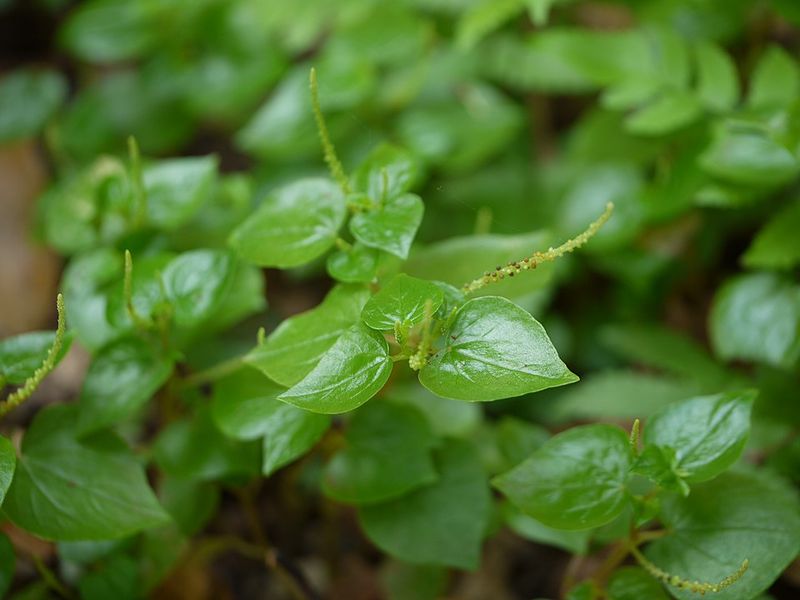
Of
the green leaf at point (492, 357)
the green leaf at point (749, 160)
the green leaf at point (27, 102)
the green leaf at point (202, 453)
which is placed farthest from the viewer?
the green leaf at point (27, 102)

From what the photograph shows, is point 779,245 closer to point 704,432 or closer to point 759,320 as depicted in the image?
point 759,320

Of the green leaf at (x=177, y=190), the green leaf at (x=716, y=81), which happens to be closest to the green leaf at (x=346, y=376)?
the green leaf at (x=177, y=190)

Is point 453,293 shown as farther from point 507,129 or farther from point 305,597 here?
point 507,129

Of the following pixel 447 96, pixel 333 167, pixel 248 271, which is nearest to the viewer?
pixel 333 167

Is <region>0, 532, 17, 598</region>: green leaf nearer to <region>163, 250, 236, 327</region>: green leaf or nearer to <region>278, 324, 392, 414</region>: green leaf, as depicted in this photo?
<region>163, 250, 236, 327</region>: green leaf

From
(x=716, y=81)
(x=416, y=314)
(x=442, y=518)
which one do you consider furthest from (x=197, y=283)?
(x=716, y=81)

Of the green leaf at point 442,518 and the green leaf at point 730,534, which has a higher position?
the green leaf at point 730,534

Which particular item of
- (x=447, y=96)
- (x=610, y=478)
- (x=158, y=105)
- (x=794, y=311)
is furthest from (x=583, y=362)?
(x=158, y=105)

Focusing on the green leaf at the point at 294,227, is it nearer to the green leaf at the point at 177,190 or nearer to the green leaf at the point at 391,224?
the green leaf at the point at 391,224
